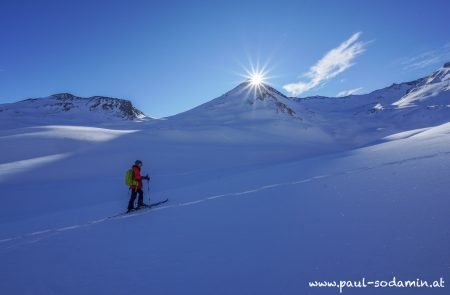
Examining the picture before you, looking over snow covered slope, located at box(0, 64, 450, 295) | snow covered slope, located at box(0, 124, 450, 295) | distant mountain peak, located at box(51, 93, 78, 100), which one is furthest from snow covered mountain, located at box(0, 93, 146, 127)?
snow covered slope, located at box(0, 124, 450, 295)

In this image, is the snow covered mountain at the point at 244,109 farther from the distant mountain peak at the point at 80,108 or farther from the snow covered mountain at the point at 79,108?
the distant mountain peak at the point at 80,108

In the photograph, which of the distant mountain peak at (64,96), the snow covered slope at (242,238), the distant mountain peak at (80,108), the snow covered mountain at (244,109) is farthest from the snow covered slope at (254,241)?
the distant mountain peak at (64,96)

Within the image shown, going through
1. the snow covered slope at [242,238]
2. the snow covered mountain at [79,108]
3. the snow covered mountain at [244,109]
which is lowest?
the snow covered slope at [242,238]

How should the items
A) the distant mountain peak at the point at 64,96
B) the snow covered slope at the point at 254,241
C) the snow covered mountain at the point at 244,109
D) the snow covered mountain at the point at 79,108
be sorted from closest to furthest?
the snow covered slope at the point at 254,241 → the snow covered mountain at the point at 244,109 → the snow covered mountain at the point at 79,108 → the distant mountain peak at the point at 64,96

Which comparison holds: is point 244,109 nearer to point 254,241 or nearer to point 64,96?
point 254,241

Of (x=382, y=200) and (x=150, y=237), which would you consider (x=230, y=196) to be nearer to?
(x=150, y=237)

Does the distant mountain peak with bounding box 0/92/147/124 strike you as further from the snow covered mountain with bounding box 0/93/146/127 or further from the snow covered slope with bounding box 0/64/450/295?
the snow covered slope with bounding box 0/64/450/295

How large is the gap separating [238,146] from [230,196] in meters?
24.9

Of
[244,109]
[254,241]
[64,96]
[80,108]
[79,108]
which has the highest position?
[64,96]

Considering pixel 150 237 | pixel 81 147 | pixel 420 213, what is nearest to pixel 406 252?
pixel 420 213

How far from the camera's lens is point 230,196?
10938 millimetres

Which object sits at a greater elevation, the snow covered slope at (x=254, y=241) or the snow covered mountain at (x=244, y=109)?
the snow covered mountain at (x=244, y=109)

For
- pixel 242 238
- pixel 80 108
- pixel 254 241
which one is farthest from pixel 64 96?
pixel 254 241

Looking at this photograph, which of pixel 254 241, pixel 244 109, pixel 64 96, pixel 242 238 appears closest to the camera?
pixel 254 241
